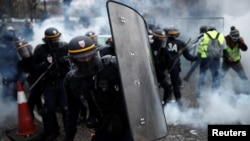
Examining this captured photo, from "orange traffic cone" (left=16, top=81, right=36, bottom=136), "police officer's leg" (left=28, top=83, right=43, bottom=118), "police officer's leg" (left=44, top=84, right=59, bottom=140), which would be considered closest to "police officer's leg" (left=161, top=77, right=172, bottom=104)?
"police officer's leg" (left=44, top=84, right=59, bottom=140)

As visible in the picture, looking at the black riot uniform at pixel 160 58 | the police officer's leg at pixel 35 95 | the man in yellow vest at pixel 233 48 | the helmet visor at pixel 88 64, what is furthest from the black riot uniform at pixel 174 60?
the helmet visor at pixel 88 64

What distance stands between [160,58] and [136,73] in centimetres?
330

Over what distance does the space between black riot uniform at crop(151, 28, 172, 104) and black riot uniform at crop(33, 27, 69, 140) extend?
1581mm

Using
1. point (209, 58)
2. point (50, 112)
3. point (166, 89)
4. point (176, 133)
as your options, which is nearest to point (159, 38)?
point (166, 89)

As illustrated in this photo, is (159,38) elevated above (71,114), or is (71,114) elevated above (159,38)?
(159,38)

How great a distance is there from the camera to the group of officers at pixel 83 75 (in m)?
2.77

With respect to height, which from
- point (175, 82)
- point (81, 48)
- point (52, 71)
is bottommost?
point (175, 82)

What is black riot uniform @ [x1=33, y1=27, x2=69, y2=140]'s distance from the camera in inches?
188

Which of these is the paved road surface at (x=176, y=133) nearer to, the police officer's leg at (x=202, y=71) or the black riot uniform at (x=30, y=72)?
the black riot uniform at (x=30, y=72)

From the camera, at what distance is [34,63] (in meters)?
5.01

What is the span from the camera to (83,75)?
2.77m

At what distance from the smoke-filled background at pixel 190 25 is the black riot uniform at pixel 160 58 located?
51cm

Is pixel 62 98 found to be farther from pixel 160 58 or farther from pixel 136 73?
pixel 136 73

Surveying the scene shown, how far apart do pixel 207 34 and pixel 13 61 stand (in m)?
4.04
